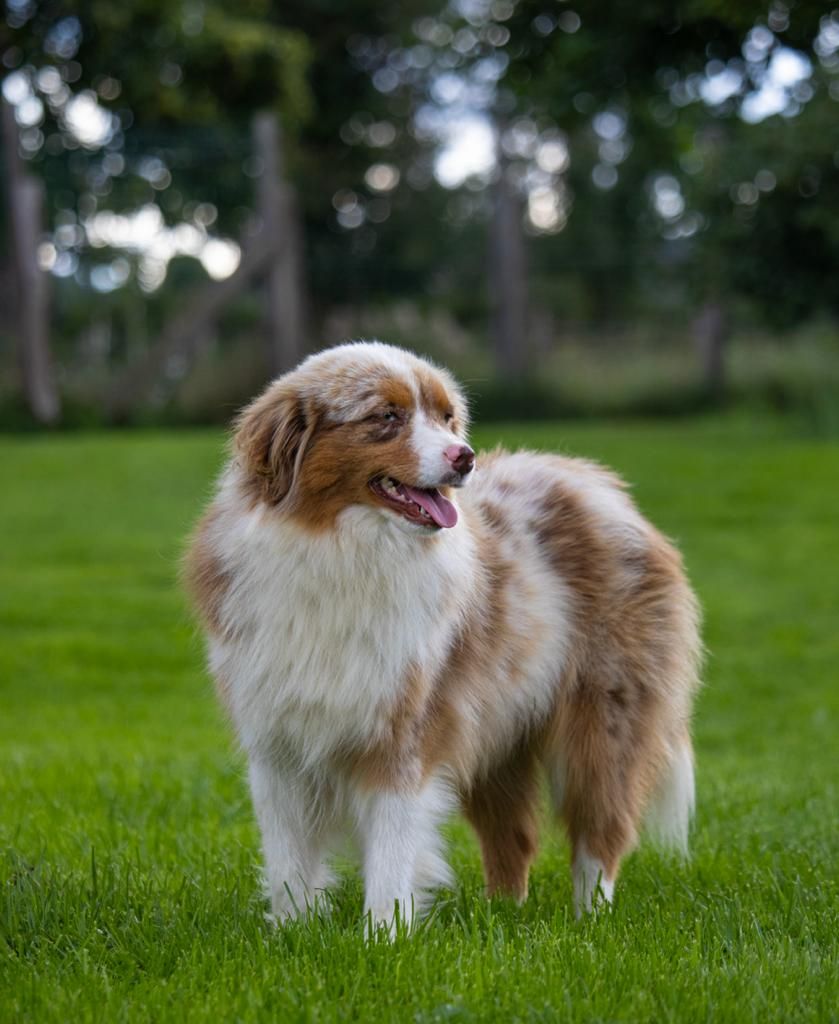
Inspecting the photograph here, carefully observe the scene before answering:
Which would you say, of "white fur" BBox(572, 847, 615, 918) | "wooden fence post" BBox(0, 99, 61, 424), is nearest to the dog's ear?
"white fur" BBox(572, 847, 615, 918)

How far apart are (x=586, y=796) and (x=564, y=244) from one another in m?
22.4

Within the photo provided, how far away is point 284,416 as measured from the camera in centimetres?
420

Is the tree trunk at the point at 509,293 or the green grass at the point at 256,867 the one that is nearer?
the green grass at the point at 256,867

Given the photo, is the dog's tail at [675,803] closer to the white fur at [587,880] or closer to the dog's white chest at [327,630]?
the white fur at [587,880]

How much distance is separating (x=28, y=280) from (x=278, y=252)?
3.60 metres

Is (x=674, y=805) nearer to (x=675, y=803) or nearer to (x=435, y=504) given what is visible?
(x=675, y=803)

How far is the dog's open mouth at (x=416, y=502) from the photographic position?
413cm

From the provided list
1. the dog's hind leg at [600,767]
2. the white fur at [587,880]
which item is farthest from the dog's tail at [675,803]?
the white fur at [587,880]

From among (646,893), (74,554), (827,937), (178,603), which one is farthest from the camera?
(74,554)

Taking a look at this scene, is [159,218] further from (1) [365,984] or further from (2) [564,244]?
(1) [365,984]

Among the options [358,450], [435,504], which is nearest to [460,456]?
[435,504]

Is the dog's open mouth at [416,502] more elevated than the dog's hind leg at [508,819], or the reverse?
the dog's open mouth at [416,502]

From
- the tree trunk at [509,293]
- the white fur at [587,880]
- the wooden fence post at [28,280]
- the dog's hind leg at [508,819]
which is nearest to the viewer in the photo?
the white fur at [587,880]

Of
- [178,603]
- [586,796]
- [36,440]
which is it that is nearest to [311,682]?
[586,796]
